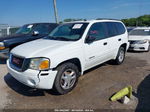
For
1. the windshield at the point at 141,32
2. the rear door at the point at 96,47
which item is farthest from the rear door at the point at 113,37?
the windshield at the point at 141,32

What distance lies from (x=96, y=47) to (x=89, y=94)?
4.53 feet

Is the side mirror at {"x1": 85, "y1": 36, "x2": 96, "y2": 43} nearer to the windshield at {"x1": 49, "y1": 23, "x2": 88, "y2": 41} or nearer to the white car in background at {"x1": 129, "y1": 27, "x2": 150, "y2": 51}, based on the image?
the windshield at {"x1": 49, "y1": 23, "x2": 88, "y2": 41}

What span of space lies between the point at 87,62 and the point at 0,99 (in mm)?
2374

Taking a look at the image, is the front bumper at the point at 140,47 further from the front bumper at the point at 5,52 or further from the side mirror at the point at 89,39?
the front bumper at the point at 5,52

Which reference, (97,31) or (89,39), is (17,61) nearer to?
(89,39)

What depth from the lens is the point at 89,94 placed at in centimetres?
352

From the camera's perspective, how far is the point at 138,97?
3.33 metres

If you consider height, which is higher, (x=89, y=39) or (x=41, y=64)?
(x=89, y=39)

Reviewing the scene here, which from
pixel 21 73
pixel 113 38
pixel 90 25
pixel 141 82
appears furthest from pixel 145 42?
pixel 21 73

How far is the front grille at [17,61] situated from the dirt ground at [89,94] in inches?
30.3

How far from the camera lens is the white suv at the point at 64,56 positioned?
3061mm

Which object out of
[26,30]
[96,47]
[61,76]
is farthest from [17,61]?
[26,30]

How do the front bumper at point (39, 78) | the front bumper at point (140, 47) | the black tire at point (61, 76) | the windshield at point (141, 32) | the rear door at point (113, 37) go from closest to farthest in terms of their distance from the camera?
the front bumper at point (39, 78) < the black tire at point (61, 76) < the rear door at point (113, 37) < the front bumper at point (140, 47) < the windshield at point (141, 32)

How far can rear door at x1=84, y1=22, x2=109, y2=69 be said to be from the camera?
12.9 ft
